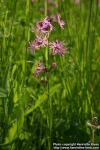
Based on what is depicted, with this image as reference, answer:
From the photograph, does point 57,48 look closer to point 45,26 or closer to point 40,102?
point 45,26

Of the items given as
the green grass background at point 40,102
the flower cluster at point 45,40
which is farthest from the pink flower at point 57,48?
the green grass background at point 40,102

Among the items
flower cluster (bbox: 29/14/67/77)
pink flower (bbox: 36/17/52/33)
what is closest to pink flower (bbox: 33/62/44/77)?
flower cluster (bbox: 29/14/67/77)

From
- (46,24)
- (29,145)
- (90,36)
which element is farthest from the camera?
(90,36)

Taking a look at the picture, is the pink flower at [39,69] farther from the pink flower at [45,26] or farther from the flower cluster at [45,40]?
the pink flower at [45,26]

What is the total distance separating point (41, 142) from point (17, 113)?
171 mm

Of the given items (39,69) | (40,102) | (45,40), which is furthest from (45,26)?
(40,102)

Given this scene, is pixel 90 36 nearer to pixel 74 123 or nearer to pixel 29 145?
pixel 74 123

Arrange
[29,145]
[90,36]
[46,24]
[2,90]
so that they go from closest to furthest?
[2,90] < [46,24] < [29,145] < [90,36]

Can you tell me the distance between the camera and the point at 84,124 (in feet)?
6.32

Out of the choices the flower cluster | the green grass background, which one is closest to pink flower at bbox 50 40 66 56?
the flower cluster

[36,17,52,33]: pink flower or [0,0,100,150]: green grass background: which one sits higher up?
[36,17,52,33]: pink flower

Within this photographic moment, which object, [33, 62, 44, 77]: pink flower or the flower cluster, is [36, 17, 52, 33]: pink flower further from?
[33, 62, 44, 77]: pink flower

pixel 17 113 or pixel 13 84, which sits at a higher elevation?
pixel 13 84

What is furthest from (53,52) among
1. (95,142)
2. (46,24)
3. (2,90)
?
(95,142)
